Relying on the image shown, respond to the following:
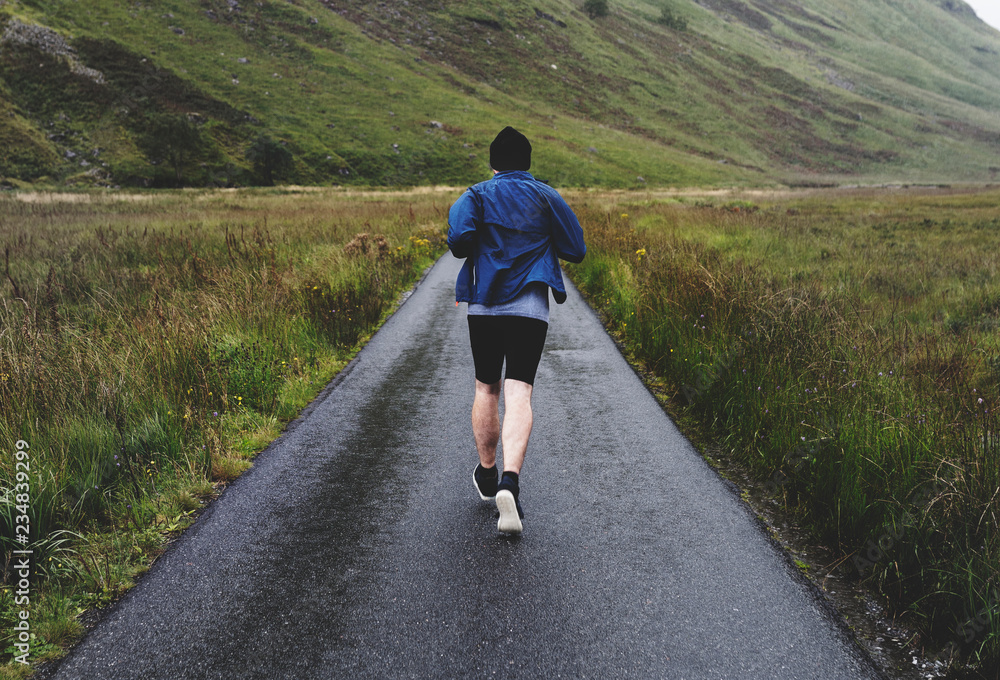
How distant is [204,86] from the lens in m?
74.4

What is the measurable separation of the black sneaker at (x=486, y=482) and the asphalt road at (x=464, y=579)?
0.27 ft

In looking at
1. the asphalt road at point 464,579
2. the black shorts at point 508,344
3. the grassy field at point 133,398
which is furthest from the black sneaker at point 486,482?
the grassy field at point 133,398

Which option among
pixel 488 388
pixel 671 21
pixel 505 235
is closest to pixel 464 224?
pixel 505 235

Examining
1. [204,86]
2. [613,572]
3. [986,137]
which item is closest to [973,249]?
[613,572]

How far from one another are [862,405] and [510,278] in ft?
8.66

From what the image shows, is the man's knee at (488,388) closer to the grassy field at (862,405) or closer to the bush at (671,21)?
the grassy field at (862,405)

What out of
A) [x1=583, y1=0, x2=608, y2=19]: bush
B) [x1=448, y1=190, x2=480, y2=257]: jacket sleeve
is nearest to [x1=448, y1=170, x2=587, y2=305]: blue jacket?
[x1=448, y1=190, x2=480, y2=257]: jacket sleeve

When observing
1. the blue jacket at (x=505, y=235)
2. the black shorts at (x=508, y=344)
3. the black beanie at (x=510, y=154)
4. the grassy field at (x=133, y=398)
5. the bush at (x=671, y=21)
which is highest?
the bush at (x=671, y=21)

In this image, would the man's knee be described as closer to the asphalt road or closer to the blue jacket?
the blue jacket

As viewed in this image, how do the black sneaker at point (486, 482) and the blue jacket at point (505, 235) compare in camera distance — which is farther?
the black sneaker at point (486, 482)

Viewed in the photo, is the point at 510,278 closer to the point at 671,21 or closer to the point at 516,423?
the point at 516,423

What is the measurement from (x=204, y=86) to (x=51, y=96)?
17.7 meters

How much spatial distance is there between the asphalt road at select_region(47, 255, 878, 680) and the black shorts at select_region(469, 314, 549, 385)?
0.95m

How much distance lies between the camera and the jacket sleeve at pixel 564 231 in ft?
10.8
